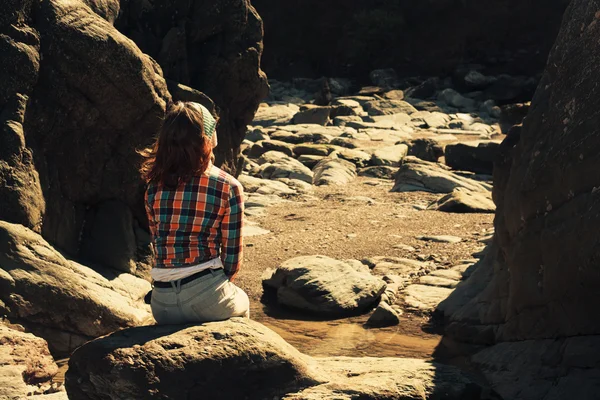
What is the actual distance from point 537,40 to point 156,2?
27450mm

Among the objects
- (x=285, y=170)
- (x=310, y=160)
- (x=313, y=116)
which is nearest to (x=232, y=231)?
(x=285, y=170)

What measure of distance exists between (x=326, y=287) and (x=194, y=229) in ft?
11.8

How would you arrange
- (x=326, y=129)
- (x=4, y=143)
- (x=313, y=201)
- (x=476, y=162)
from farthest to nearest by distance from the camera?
1. (x=326, y=129)
2. (x=476, y=162)
3. (x=313, y=201)
4. (x=4, y=143)

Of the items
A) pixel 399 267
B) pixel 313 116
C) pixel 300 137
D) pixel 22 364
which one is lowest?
pixel 22 364

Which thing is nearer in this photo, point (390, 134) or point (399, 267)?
point (399, 267)

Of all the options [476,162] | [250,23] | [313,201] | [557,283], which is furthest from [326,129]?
[557,283]

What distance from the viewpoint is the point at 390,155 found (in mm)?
18031

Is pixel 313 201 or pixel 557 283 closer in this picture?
pixel 557 283

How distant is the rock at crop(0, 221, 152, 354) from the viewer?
20.0ft

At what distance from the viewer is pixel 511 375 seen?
511cm

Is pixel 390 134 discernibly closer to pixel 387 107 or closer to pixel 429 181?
pixel 387 107

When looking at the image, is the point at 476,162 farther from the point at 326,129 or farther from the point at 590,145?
the point at 590,145

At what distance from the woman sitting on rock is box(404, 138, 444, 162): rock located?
14.5 metres

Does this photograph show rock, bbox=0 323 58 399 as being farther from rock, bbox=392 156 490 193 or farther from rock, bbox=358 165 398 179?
rock, bbox=358 165 398 179
